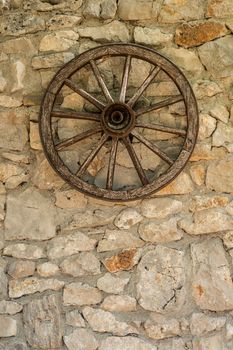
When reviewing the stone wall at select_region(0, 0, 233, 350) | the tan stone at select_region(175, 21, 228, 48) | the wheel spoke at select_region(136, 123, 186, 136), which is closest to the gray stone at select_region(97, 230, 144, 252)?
the stone wall at select_region(0, 0, 233, 350)

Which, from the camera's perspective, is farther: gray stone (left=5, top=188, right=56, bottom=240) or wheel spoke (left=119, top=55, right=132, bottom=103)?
gray stone (left=5, top=188, right=56, bottom=240)

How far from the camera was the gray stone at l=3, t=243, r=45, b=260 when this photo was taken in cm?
252

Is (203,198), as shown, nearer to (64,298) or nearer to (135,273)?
(135,273)

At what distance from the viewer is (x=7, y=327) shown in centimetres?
248

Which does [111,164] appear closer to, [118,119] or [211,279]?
[118,119]

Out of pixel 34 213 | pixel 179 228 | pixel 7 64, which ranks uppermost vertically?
pixel 7 64

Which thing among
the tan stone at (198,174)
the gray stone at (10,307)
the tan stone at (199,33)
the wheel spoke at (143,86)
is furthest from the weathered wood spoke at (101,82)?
the gray stone at (10,307)

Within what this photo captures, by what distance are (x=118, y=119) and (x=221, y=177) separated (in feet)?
2.11

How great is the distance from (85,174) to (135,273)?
1.96ft

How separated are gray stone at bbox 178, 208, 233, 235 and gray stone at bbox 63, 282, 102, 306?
584mm

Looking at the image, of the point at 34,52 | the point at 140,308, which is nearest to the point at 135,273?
the point at 140,308

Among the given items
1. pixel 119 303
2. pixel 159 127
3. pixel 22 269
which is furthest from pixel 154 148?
pixel 22 269

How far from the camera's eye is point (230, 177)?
8.27ft

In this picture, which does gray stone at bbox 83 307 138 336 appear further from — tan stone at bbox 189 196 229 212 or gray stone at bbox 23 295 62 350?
tan stone at bbox 189 196 229 212
